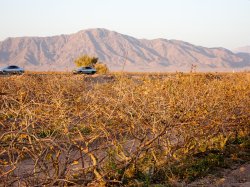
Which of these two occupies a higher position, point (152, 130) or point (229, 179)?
point (152, 130)

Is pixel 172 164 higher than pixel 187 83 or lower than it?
lower

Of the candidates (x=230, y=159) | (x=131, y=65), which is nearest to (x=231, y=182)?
(x=230, y=159)

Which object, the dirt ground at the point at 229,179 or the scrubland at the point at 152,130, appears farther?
the dirt ground at the point at 229,179

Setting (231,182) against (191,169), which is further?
(191,169)

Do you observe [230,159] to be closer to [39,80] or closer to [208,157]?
[208,157]

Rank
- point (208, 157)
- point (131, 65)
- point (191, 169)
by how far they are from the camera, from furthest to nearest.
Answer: point (131, 65) → point (208, 157) → point (191, 169)

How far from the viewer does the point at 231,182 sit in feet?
23.3

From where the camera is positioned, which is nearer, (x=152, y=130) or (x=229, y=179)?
(x=152, y=130)

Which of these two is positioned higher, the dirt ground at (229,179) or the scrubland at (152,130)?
the scrubland at (152,130)

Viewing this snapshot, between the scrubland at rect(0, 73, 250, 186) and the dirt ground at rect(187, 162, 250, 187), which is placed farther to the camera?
the dirt ground at rect(187, 162, 250, 187)

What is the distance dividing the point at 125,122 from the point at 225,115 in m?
3.08

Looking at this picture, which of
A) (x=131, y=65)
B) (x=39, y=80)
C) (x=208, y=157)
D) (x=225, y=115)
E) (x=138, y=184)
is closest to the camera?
(x=138, y=184)

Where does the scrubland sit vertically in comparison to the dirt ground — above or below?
above

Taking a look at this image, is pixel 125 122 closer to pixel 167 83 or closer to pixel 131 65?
pixel 167 83
